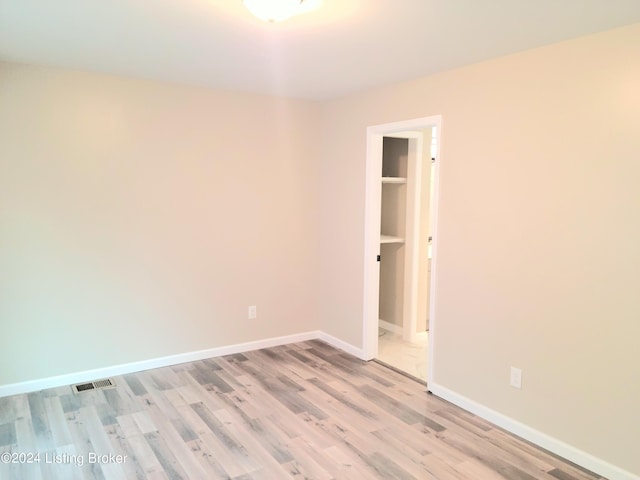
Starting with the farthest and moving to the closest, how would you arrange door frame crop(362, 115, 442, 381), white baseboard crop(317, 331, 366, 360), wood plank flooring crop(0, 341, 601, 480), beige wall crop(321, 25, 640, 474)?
white baseboard crop(317, 331, 366, 360), door frame crop(362, 115, 442, 381), wood plank flooring crop(0, 341, 601, 480), beige wall crop(321, 25, 640, 474)

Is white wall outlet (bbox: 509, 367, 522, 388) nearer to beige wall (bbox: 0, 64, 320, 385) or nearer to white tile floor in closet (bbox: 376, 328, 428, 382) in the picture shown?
white tile floor in closet (bbox: 376, 328, 428, 382)

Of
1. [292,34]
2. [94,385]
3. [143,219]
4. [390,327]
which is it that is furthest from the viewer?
[390,327]

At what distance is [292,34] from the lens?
2.52 m

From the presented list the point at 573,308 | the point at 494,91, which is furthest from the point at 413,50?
the point at 573,308

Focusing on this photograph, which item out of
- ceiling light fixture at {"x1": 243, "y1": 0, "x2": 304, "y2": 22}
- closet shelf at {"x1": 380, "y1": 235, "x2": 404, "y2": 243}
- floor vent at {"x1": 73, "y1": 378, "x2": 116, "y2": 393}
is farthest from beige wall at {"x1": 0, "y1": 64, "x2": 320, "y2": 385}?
ceiling light fixture at {"x1": 243, "y1": 0, "x2": 304, "y2": 22}

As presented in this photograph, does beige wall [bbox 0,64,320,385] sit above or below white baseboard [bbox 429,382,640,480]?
above

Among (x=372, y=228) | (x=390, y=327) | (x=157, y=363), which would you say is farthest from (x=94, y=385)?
(x=390, y=327)

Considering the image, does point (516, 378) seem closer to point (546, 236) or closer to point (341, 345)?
point (546, 236)

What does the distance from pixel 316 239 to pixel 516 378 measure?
2.43m

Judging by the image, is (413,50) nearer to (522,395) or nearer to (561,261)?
(561,261)

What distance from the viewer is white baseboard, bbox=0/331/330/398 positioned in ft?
11.4

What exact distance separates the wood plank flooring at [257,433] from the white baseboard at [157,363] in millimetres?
79

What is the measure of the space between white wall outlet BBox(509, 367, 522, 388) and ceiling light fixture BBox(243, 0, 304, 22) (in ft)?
8.13

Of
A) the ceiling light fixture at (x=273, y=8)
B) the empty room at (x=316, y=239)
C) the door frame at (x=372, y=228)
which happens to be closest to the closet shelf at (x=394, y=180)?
the empty room at (x=316, y=239)
